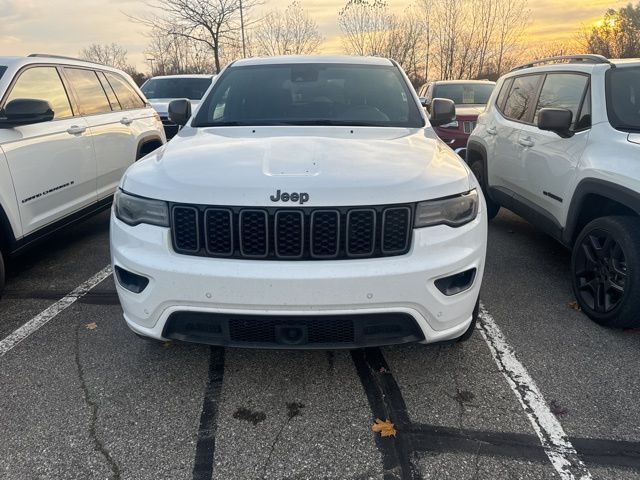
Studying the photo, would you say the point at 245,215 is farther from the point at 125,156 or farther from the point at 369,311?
the point at 125,156

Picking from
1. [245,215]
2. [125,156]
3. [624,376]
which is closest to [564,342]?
[624,376]

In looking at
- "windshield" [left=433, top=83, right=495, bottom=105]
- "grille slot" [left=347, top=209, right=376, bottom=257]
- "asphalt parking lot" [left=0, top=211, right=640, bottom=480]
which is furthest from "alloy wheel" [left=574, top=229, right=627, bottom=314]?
"windshield" [left=433, top=83, right=495, bottom=105]

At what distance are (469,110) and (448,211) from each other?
756cm

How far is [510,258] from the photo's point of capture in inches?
194

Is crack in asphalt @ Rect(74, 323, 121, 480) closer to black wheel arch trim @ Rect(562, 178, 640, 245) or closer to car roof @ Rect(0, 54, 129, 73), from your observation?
car roof @ Rect(0, 54, 129, 73)

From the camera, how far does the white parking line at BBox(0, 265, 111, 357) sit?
3.34m

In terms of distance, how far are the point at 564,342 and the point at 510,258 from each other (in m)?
1.72

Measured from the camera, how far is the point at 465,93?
10.5 m

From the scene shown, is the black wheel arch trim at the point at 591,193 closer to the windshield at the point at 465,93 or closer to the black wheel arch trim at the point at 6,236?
the black wheel arch trim at the point at 6,236

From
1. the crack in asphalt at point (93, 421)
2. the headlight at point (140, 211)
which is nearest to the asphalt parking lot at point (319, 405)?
the crack in asphalt at point (93, 421)

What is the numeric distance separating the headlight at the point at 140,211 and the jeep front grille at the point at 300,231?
0.44 feet

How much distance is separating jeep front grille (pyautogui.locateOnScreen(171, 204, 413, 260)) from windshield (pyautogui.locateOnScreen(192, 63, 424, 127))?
1.35 metres

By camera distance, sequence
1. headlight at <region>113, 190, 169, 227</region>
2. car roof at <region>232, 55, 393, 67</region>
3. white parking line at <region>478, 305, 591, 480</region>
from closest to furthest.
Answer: white parking line at <region>478, 305, 591, 480</region> < headlight at <region>113, 190, 169, 227</region> < car roof at <region>232, 55, 393, 67</region>

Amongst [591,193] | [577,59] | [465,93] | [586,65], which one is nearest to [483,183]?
[577,59]
